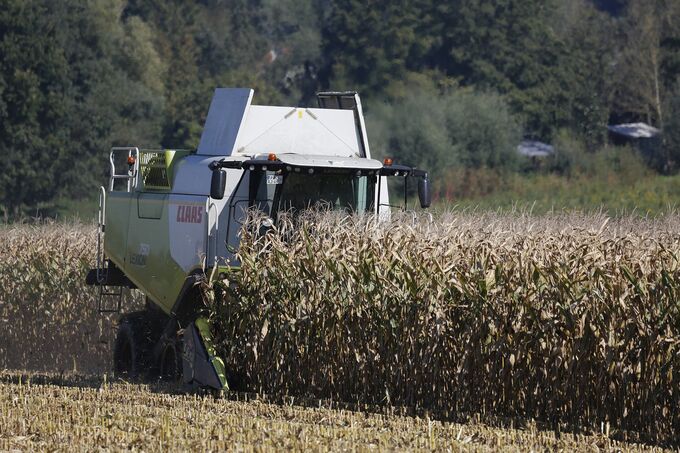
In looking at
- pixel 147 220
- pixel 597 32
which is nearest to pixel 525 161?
pixel 597 32

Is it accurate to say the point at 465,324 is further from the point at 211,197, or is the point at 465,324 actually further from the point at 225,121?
the point at 225,121

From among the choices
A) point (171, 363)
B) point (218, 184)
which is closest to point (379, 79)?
point (171, 363)

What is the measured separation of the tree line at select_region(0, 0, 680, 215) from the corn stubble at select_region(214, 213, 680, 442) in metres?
34.7

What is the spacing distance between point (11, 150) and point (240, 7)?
1925 inches

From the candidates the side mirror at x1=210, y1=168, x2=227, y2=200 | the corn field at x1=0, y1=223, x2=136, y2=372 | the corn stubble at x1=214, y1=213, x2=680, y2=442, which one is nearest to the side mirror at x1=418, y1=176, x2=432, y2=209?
the corn stubble at x1=214, y1=213, x2=680, y2=442

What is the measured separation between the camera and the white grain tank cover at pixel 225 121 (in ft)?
46.6

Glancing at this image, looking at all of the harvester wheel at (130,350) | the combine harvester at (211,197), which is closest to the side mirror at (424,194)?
the combine harvester at (211,197)

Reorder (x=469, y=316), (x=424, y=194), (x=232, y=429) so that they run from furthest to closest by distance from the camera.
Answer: (x=424, y=194), (x=469, y=316), (x=232, y=429)

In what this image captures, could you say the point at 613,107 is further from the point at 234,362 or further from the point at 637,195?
the point at 234,362

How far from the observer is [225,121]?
1444 cm

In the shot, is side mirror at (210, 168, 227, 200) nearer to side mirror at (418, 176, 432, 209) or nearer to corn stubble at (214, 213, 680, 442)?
corn stubble at (214, 213, 680, 442)

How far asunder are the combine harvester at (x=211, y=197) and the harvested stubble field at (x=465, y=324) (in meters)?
0.48

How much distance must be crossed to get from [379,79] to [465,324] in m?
49.3

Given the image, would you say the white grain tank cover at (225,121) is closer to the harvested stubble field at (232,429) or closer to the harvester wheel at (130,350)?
the harvester wheel at (130,350)
